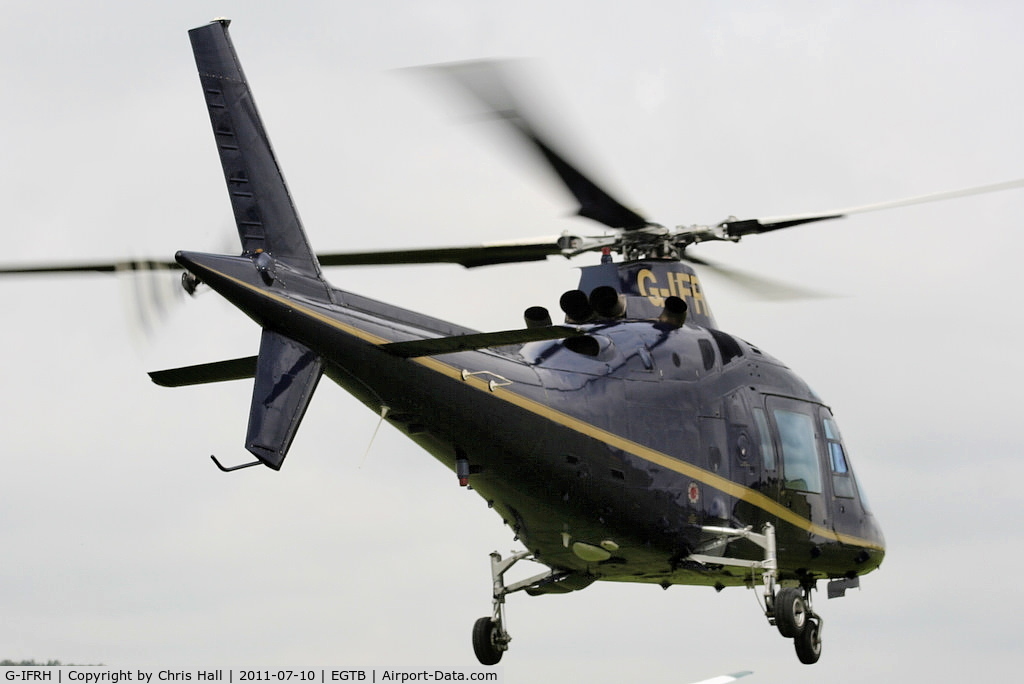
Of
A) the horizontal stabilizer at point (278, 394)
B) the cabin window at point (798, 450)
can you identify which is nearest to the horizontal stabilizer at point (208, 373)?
the horizontal stabilizer at point (278, 394)

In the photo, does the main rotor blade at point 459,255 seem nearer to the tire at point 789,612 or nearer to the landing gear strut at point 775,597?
the landing gear strut at point 775,597

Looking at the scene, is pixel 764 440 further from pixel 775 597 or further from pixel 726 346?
pixel 775 597

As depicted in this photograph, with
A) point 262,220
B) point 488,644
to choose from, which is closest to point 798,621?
point 488,644

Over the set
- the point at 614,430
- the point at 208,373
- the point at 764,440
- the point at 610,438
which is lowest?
the point at 610,438

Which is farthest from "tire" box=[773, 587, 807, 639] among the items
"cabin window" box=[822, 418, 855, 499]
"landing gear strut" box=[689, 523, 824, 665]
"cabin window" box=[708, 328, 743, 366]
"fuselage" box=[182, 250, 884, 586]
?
"cabin window" box=[708, 328, 743, 366]

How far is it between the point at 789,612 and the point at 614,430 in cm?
377

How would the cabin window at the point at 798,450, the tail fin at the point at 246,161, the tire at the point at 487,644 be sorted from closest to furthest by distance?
the tail fin at the point at 246,161 < the cabin window at the point at 798,450 < the tire at the point at 487,644

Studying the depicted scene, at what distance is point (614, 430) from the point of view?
64.8ft

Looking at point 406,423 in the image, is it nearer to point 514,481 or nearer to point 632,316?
point 514,481

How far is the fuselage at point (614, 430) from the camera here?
17.7 meters

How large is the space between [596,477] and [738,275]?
4655 mm

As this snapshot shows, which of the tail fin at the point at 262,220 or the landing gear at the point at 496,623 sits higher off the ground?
the tail fin at the point at 262,220

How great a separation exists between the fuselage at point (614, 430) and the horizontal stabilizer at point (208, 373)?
176cm

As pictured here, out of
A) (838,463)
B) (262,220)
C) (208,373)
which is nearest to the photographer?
(262,220)
